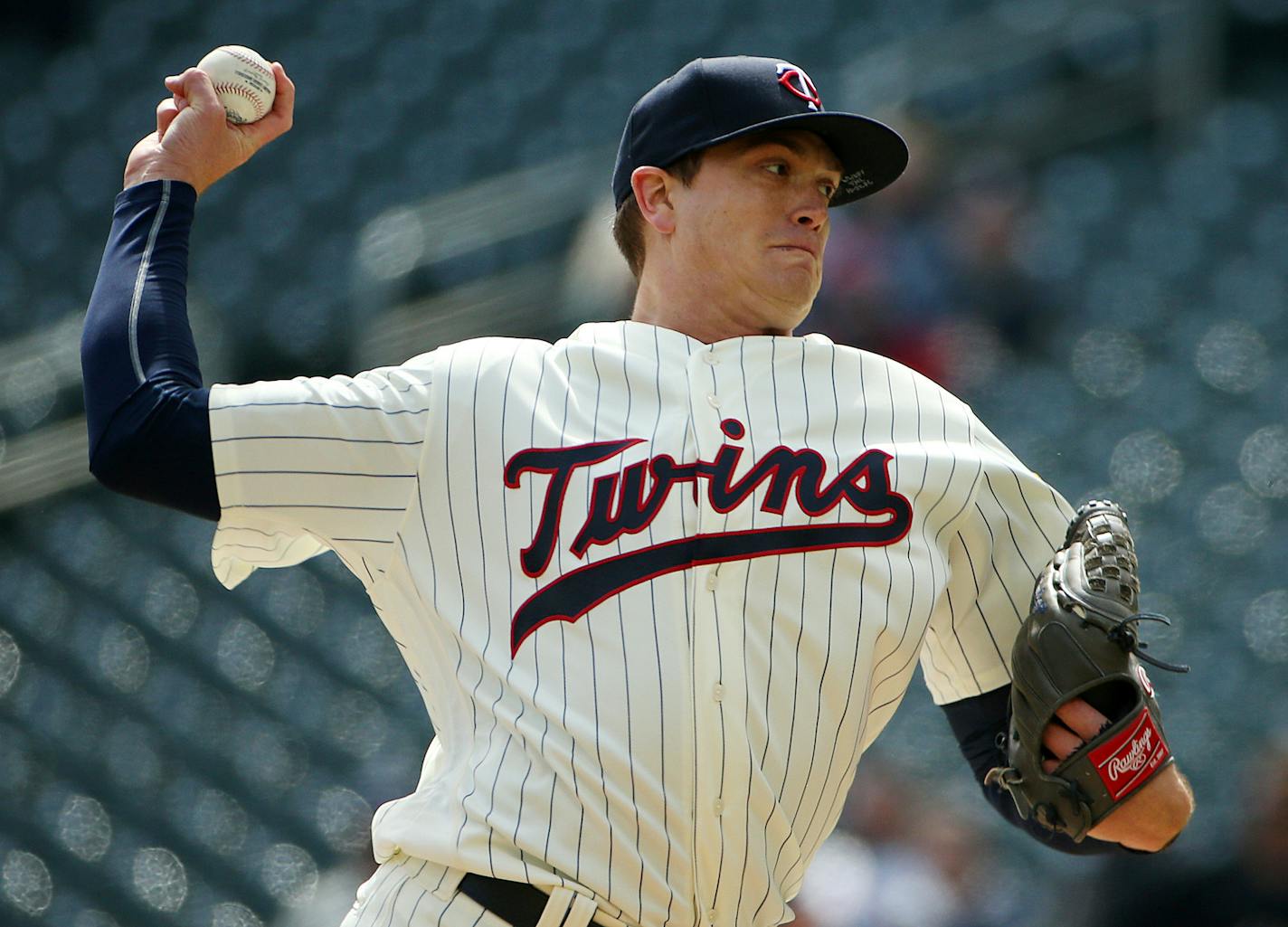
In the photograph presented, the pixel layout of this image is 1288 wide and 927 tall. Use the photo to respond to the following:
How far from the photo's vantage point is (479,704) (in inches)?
65.6

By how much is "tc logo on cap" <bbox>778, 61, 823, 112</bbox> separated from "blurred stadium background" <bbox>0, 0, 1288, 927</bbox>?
2.09 meters

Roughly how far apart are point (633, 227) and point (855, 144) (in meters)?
0.30

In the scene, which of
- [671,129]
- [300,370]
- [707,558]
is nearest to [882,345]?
[300,370]

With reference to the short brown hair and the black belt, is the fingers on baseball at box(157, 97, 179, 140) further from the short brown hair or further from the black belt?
the black belt

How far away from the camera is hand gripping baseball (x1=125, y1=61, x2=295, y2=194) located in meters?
1.81

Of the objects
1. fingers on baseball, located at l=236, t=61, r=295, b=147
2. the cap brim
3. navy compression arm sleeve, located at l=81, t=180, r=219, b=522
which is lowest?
navy compression arm sleeve, located at l=81, t=180, r=219, b=522

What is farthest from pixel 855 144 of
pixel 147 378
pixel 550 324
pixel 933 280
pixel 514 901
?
pixel 550 324

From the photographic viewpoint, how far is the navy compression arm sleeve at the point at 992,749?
1.85 m

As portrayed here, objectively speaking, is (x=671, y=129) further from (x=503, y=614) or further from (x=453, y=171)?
(x=453, y=171)

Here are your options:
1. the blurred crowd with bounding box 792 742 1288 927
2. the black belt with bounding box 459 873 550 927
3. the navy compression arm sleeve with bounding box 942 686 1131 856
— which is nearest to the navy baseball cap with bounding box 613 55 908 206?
the navy compression arm sleeve with bounding box 942 686 1131 856

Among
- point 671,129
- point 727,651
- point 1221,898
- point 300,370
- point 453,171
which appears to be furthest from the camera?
point 453,171

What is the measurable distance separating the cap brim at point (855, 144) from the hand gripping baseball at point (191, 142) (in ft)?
1.74

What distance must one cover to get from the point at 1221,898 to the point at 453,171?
3.32 meters

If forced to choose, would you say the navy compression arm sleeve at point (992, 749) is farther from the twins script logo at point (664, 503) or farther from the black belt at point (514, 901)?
the black belt at point (514, 901)
